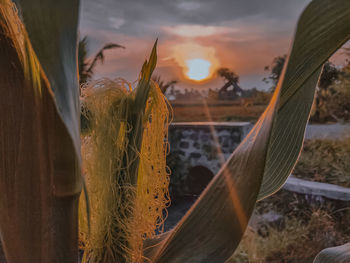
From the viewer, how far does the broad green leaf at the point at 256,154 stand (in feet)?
0.64

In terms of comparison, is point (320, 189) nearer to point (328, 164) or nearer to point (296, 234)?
point (296, 234)

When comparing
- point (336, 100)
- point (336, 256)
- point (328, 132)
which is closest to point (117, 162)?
point (336, 256)

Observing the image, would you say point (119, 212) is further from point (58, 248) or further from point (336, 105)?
point (336, 105)

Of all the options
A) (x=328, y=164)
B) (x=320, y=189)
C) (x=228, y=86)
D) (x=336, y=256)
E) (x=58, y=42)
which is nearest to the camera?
(x=58, y=42)

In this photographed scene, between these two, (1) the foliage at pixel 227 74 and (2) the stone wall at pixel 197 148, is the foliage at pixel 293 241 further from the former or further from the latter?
(1) the foliage at pixel 227 74

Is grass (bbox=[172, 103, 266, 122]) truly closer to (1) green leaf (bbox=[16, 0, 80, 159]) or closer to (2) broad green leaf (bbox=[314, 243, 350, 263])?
(2) broad green leaf (bbox=[314, 243, 350, 263])

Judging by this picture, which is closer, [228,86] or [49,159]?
[49,159]

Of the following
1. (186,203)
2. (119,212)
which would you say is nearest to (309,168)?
(186,203)

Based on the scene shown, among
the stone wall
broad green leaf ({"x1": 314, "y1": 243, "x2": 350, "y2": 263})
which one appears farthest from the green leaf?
the stone wall

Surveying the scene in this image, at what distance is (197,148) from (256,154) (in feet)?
13.0

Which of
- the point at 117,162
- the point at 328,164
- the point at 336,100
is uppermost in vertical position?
the point at 336,100

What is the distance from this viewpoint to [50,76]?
5.0 inches

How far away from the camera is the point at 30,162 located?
0.20 meters

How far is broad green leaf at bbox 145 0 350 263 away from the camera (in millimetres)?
194
